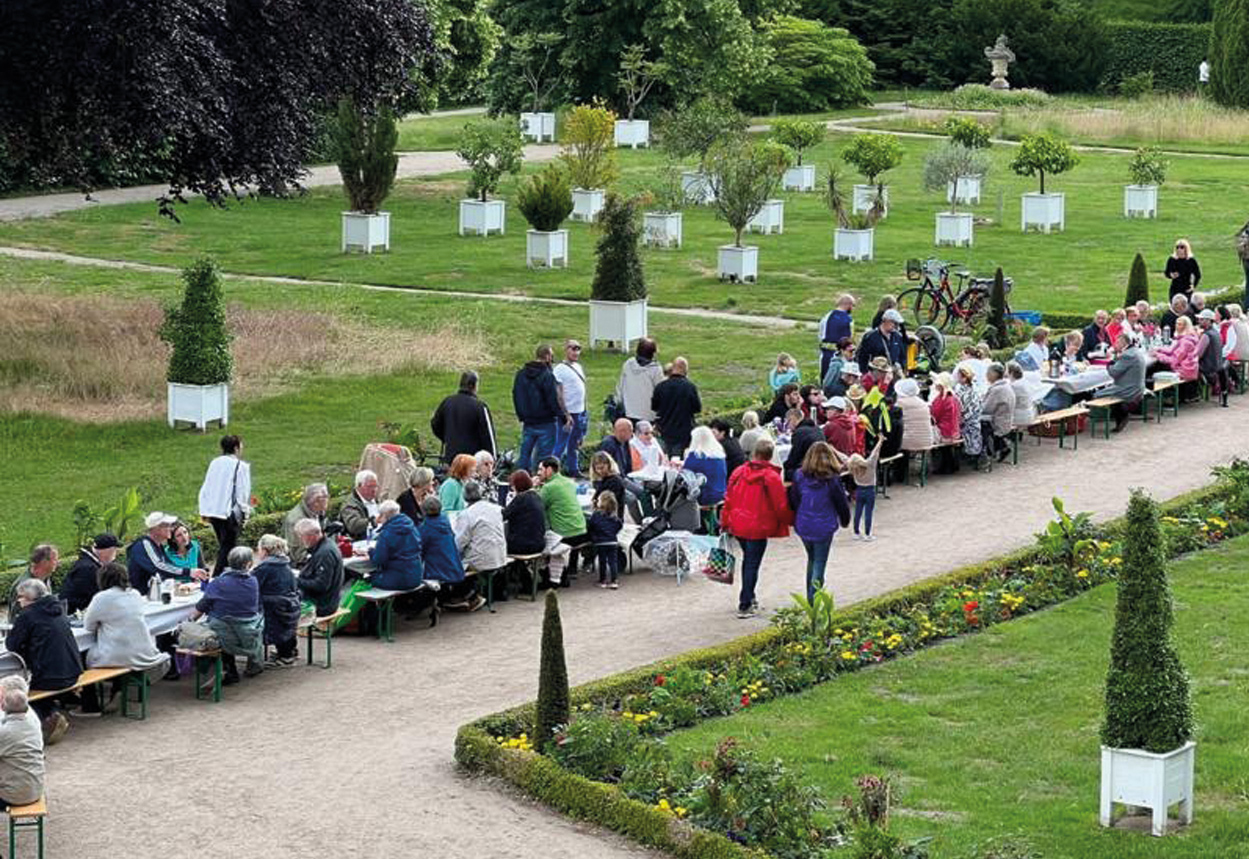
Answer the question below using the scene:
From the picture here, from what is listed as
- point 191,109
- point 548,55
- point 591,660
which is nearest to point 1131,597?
point 591,660

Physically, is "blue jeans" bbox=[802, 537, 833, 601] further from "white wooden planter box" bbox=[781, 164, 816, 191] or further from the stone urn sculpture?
the stone urn sculpture

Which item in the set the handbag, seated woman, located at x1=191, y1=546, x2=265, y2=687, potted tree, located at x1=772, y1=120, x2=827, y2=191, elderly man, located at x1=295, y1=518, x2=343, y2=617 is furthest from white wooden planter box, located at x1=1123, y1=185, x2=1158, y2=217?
seated woman, located at x1=191, y1=546, x2=265, y2=687

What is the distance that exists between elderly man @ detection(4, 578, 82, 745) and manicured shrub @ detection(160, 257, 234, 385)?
9.69 meters

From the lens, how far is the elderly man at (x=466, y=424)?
69.7 ft

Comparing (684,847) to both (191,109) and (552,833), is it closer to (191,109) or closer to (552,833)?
(552,833)

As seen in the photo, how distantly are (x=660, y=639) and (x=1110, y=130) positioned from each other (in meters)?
41.2

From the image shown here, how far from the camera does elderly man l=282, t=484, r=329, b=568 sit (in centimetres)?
1770

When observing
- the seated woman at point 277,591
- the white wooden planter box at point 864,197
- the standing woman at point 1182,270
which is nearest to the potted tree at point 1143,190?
the white wooden planter box at point 864,197

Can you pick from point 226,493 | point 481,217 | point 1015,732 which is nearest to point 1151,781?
point 1015,732

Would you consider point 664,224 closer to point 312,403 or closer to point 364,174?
point 364,174

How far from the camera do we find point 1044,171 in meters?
41.1

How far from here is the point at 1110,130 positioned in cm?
5609

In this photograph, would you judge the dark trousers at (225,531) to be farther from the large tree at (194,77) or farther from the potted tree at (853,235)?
the potted tree at (853,235)

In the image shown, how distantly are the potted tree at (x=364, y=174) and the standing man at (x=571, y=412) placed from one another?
1611 centimetres
